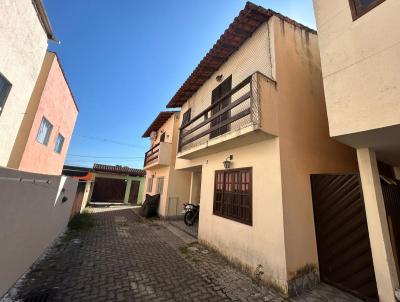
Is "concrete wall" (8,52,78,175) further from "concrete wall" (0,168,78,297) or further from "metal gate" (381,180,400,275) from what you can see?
"metal gate" (381,180,400,275)

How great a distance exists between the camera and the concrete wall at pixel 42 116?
6.84 m

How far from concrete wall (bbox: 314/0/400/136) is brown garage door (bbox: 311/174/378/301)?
6.07 ft

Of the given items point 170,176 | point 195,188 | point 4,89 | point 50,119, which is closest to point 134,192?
point 170,176

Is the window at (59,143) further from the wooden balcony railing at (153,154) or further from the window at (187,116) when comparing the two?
the window at (187,116)

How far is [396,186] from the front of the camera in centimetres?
467

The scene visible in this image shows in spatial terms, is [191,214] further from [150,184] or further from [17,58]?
[17,58]

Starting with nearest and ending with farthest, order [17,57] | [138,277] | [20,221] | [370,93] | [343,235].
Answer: [370,93] → [20,221] → [343,235] → [138,277] → [17,57]

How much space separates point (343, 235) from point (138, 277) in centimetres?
509

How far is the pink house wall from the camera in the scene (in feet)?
23.9

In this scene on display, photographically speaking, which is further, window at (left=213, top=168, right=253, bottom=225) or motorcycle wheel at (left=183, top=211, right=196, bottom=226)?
motorcycle wheel at (left=183, top=211, right=196, bottom=226)

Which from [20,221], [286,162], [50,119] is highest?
[50,119]

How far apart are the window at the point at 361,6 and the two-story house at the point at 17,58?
27.8ft

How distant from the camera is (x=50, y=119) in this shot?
883 cm

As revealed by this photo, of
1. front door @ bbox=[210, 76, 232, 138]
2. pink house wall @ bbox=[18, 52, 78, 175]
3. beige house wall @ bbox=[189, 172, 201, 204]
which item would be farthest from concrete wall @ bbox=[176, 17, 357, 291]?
pink house wall @ bbox=[18, 52, 78, 175]
